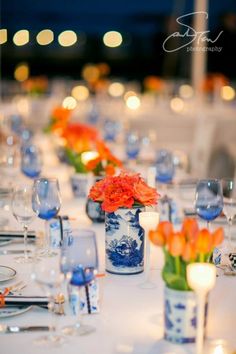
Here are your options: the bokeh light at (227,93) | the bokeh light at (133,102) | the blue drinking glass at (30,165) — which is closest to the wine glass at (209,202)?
the blue drinking glass at (30,165)

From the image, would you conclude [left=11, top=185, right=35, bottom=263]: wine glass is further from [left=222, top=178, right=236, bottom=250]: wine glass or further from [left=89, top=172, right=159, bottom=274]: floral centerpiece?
[left=222, top=178, right=236, bottom=250]: wine glass

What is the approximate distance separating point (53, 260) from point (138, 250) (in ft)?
1.89

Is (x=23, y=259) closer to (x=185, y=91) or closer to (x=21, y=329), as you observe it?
(x=21, y=329)

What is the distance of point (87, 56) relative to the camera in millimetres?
15039

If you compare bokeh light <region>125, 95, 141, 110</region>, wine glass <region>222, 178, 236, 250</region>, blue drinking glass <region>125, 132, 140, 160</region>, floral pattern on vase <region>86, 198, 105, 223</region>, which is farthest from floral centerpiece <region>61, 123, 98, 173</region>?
bokeh light <region>125, 95, 141, 110</region>

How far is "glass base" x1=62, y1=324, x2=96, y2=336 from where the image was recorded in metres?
1.73

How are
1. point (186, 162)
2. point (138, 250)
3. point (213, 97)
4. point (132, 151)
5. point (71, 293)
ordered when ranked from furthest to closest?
1. point (213, 97)
2. point (186, 162)
3. point (132, 151)
4. point (138, 250)
5. point (71, 293)

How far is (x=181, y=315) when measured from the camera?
168 centimetres

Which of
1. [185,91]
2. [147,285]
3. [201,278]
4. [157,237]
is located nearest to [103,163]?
[147,285]

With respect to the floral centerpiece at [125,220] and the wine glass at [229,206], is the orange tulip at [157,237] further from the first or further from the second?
the wine glass at [229,206]

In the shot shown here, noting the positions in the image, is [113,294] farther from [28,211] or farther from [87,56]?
[87,56]

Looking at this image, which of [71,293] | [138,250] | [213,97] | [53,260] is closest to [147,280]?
[138,250]

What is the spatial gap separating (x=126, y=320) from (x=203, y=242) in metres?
0.34

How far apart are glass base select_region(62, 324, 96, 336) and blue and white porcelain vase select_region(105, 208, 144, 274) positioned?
432mm
